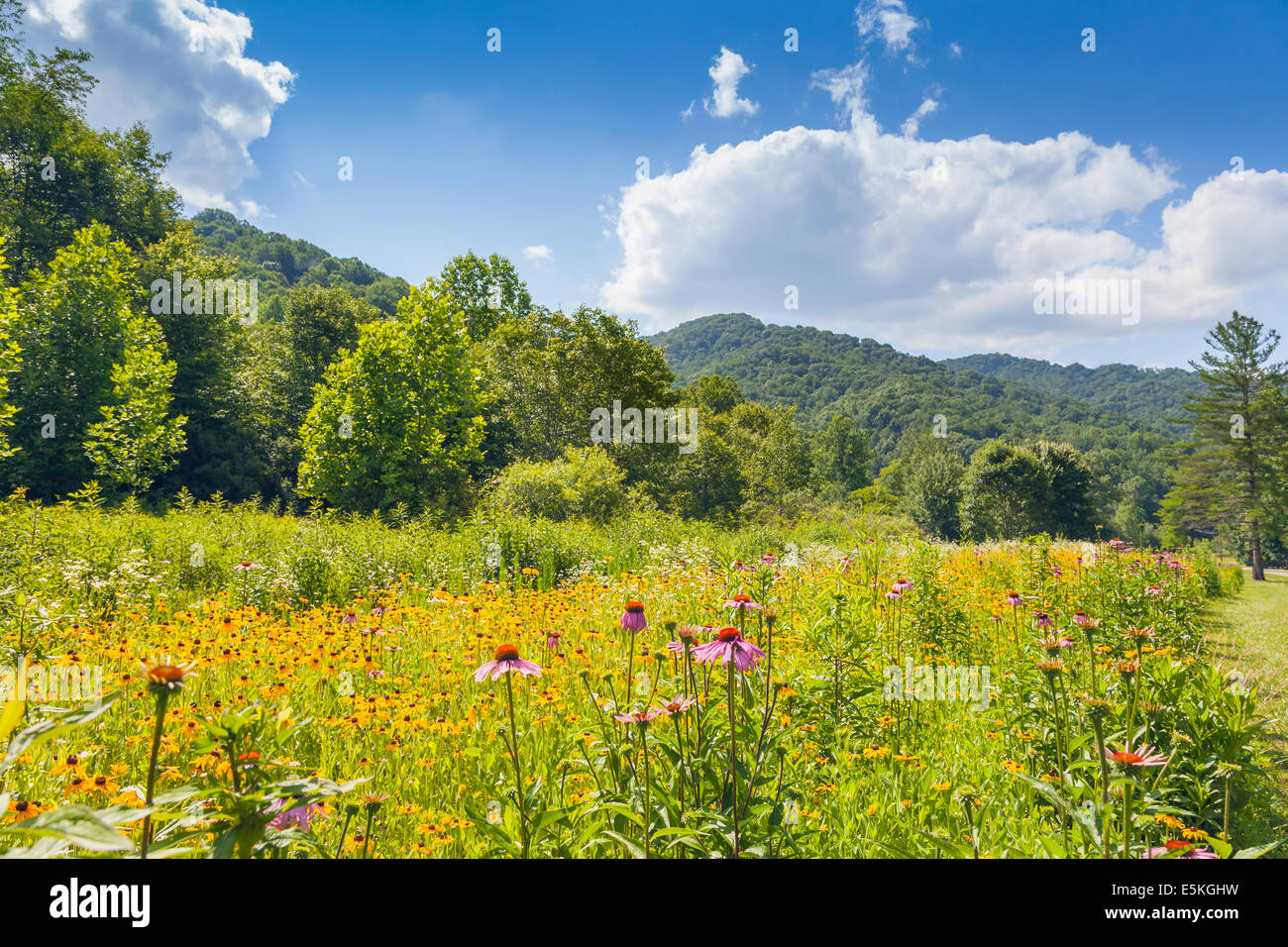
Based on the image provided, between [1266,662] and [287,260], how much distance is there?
217ft

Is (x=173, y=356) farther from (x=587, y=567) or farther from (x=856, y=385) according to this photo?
(x=856, y=385)

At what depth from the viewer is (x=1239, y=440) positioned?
93.3ft

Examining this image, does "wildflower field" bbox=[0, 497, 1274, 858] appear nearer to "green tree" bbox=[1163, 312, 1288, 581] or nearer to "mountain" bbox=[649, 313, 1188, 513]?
"green tree" bbox=[1163, 312, 1288, 581]

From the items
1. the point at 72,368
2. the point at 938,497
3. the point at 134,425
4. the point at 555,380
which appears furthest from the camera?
the point at 938,497

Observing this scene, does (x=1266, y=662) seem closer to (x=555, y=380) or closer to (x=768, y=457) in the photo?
(x=555, y=380)

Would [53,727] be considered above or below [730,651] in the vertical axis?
above

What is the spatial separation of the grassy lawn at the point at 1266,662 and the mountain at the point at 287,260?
4659 cm

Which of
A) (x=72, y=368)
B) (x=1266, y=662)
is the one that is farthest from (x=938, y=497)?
(x=72, y=368)

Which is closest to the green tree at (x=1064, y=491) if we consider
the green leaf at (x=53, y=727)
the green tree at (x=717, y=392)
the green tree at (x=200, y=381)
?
the green tree at (x=717, y=392)

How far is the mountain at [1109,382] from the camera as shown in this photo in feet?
344

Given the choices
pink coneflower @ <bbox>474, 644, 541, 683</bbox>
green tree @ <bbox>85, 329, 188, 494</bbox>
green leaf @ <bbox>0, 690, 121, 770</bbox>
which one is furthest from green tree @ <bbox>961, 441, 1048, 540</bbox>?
green leaf @ <bbox>0, 690, 121, 770</bbox>

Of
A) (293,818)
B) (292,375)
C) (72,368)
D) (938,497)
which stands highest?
(292,375)

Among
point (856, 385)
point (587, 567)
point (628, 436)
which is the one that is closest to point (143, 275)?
point (628, 436)

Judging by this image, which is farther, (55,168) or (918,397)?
(918,397)
